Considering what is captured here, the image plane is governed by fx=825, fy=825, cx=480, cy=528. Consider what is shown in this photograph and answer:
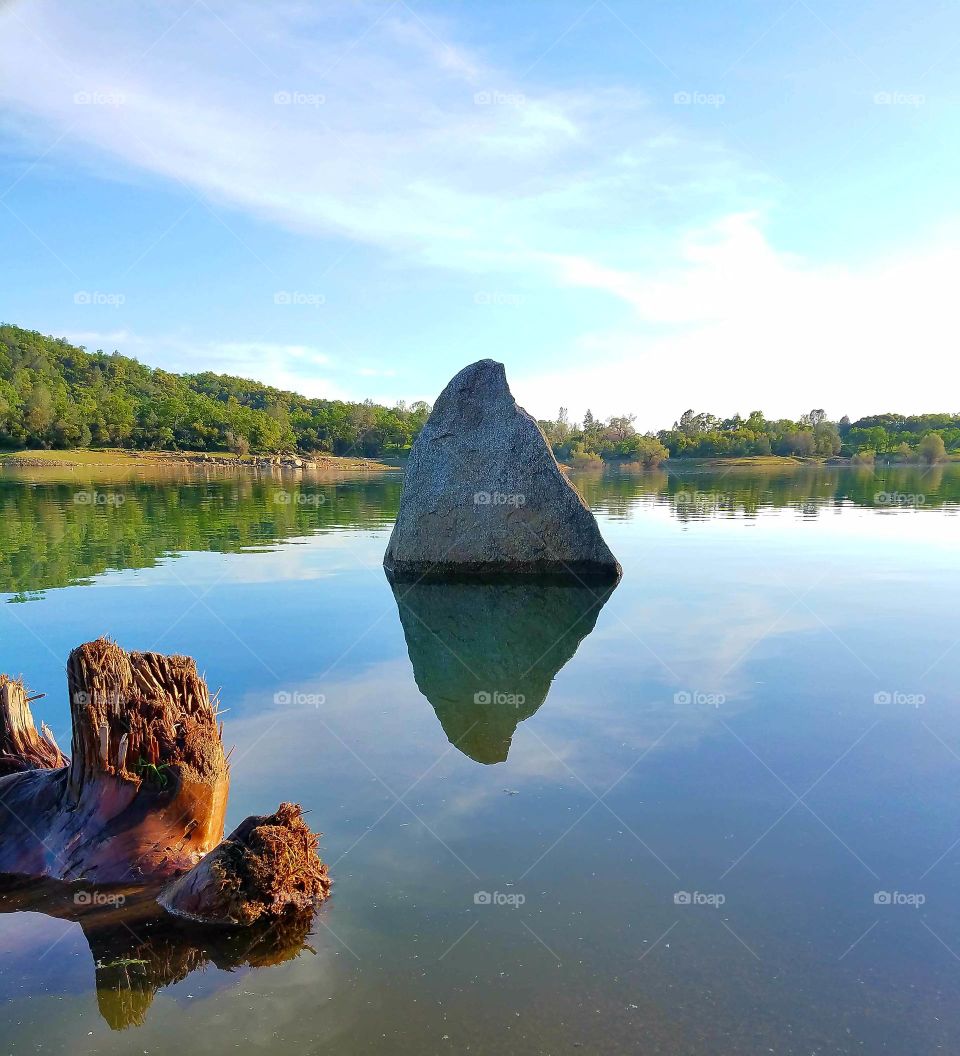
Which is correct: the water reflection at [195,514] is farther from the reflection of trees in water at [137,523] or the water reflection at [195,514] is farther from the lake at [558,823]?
the lake at [558,823]

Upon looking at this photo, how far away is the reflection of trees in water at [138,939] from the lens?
145 inches

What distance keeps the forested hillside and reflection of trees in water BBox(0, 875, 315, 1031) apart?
334 feet

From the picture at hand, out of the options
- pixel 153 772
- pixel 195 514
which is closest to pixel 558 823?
pixel 153 772

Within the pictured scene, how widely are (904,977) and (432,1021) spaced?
2163 mm

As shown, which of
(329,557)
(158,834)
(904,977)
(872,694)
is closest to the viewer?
(904,977)

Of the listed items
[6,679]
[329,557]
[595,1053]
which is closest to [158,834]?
[6,679]

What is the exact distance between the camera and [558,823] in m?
5.24

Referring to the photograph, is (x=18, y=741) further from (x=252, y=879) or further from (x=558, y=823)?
(x=558, y=823)

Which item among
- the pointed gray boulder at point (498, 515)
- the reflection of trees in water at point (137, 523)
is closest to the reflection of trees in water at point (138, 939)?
the reflection of trees in water at point (137, 523)

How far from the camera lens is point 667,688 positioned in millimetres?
8078

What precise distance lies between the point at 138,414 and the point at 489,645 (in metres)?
113

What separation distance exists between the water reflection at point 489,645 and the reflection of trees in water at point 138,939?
8.19ft

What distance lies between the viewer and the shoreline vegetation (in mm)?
95438

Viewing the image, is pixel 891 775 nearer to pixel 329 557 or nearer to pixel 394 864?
pixel 394 864
